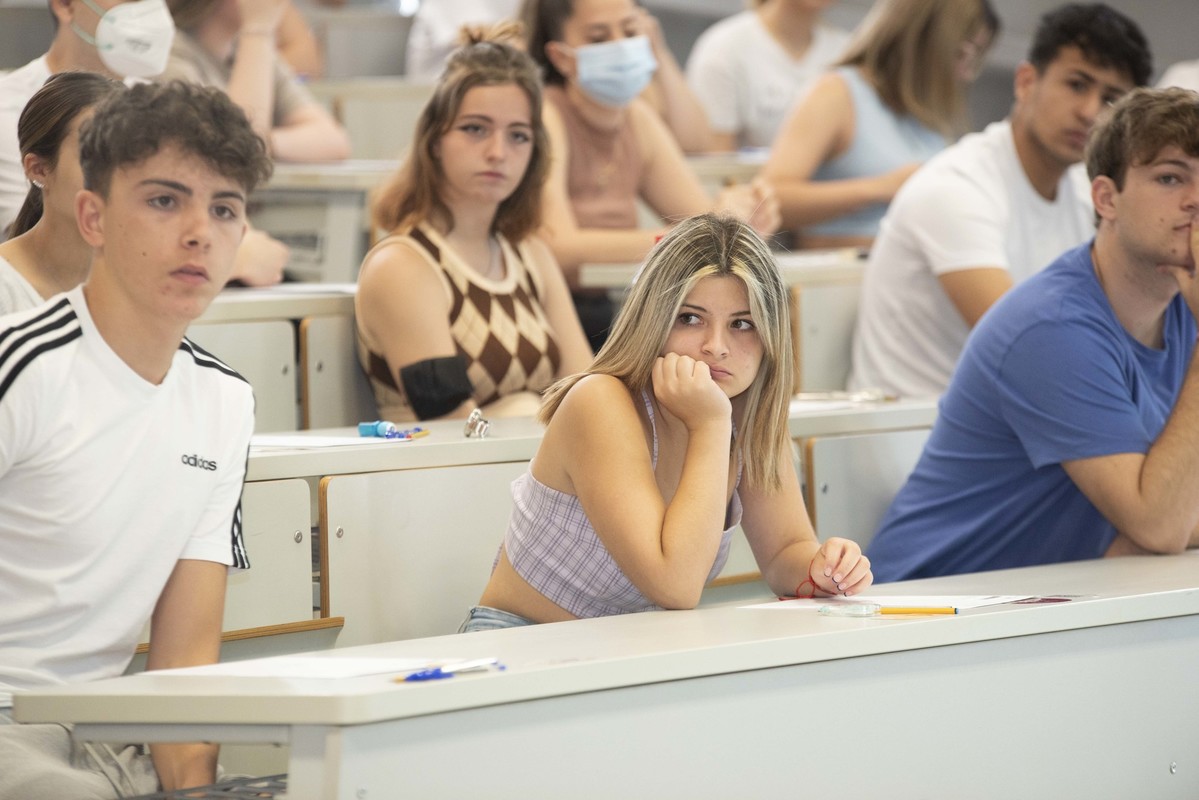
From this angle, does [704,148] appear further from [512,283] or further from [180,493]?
[180,493]

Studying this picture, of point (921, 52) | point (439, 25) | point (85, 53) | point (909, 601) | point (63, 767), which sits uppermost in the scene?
point (439, 25)

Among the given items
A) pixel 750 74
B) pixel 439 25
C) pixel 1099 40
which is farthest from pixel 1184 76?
pixel 439 25

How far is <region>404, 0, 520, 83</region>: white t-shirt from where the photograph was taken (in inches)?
197

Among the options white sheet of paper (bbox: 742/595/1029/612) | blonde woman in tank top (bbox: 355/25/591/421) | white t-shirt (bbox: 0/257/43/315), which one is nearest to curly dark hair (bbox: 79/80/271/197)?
white t-shirt (bbox: 0/257/43/315)

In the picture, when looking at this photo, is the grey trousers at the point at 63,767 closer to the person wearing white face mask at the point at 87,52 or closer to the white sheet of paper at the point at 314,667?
the white sheet of paper at the point at 314,667

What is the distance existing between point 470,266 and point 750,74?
2256mm

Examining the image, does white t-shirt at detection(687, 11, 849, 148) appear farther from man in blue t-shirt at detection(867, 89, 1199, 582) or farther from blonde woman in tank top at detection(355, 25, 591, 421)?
man in blue t-shirt at detection(867, 89, 1199, 582)

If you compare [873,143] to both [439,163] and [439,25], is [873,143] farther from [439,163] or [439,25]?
[439,25]

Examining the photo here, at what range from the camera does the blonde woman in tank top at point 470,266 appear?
2.62m

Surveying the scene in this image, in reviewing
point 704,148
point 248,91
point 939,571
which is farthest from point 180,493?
point 704,148

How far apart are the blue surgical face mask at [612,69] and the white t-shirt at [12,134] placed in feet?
4.61

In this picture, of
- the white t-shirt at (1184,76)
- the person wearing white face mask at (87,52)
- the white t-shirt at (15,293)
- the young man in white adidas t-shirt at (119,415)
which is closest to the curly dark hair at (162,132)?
the young man in white adidas t-shirt at (119,415)

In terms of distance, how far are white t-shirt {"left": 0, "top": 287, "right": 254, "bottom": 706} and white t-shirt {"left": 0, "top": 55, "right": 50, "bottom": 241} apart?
0.59 metres

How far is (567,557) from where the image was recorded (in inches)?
73.4
